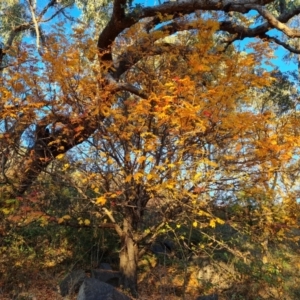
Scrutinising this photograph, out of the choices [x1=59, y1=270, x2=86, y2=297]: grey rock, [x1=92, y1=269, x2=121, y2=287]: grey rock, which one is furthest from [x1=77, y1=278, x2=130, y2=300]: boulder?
[x1=92, y1=269, x2=121, y2=287]: grey rock

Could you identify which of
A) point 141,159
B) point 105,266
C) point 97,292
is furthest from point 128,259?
point 141,159

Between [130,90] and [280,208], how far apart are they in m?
2.36

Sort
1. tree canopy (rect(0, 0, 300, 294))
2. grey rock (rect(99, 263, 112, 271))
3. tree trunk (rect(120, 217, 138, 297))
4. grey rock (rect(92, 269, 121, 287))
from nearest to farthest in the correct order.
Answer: tree canopy (rect(0, 0, 300, 294)), tree trunk (rect(120, 217, 138, 297)), grey rock (rect(92, 269, 121, 287)), grey rock (rect(99, 263, 112, 271))

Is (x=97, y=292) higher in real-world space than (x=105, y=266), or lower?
lower

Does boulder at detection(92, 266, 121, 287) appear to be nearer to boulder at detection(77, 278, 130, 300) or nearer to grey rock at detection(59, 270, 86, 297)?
grey rock at detection(59, 270, 86, 297)

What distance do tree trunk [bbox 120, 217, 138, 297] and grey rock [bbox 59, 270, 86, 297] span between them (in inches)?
23.7

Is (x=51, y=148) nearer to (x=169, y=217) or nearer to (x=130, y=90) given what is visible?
(x=130, y=90)

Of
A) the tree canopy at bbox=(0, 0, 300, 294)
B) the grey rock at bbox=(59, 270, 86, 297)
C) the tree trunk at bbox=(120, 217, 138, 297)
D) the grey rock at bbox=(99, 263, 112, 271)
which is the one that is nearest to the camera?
the tree canopy at bbox=(0, 0, 300, 294)

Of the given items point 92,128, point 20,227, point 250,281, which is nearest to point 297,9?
point 92,128

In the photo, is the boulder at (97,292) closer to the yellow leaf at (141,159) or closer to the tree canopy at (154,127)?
the tree canopy at (154,127)

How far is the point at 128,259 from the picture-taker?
180 inches

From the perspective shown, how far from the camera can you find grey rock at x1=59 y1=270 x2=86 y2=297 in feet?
15.5

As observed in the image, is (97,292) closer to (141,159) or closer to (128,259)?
(128,259)

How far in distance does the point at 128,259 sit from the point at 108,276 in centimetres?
86
